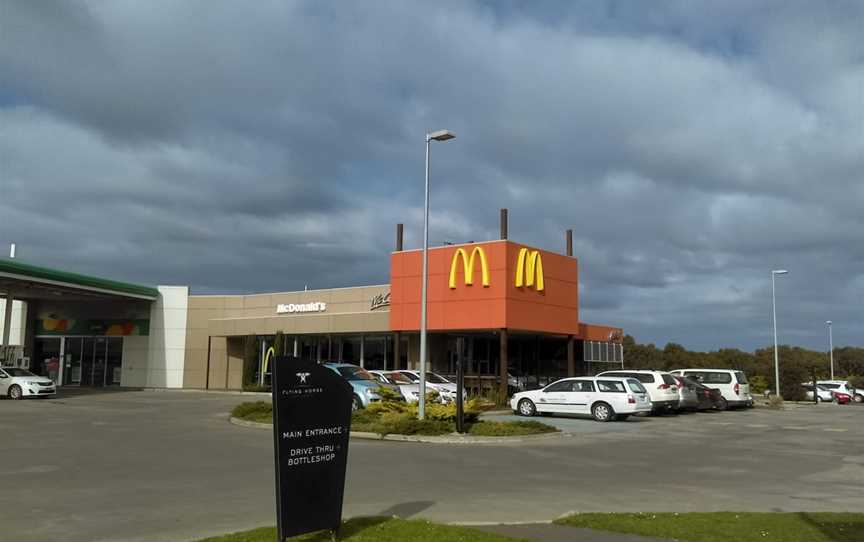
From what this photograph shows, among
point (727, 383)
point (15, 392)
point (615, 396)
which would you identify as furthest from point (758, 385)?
point (15, 392)

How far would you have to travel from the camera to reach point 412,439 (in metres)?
18.7

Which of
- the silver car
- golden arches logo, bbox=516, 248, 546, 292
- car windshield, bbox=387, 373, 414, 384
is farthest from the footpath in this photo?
golden arches logo, bbox=516, 248, 546, 292

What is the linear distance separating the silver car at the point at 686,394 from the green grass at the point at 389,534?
24.1 m

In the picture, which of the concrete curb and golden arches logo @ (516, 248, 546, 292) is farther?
golden arches logo @ (516, 248, 546, 292)

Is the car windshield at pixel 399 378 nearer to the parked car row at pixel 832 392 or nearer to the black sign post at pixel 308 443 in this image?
the black sign post at pixel 308 443

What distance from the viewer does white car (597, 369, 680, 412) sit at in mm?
28656

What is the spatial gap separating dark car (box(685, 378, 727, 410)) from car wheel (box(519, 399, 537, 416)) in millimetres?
8374

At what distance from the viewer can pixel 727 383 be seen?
34250mm

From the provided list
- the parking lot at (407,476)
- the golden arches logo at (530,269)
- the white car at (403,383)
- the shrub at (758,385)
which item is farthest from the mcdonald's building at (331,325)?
the shrub at (758,385)

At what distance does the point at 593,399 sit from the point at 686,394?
21.5 feet

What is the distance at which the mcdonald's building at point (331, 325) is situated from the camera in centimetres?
3284

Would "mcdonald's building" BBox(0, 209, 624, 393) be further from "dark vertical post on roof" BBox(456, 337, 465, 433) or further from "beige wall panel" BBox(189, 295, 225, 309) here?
"dark vertical post on roof" BBox(456, 337, 465, 433)

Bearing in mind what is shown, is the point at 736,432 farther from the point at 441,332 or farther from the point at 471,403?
the point at 441,332

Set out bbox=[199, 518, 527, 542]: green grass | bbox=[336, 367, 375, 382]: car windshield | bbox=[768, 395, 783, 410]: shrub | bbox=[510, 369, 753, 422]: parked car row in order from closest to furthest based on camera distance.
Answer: bbox=[199, 518, 527, 542]: green grass
bbox=[336, 367, 375, 382]: car windshield
bbox=[510, 369, 753, 422]: parked car row
bbox=[768, 395, 783, 410]: shrub
